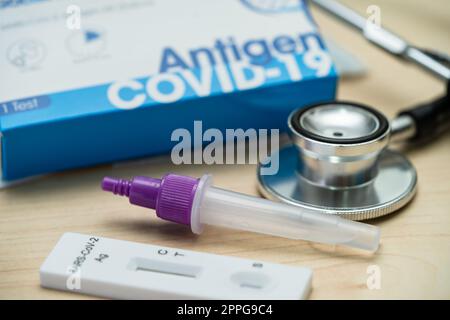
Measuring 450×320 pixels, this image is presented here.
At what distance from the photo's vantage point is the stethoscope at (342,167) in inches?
22.3

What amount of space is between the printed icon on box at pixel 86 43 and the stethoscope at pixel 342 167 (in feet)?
0.67

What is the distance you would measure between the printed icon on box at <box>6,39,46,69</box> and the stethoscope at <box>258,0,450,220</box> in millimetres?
241

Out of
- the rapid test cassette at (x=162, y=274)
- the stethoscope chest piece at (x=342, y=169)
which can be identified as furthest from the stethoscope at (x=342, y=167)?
the rapid test cassette at (x=162, y=274)

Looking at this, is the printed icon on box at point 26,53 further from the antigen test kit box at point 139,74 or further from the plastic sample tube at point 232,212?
the plastic sample tube at point 232,212

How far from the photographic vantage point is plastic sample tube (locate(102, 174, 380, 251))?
525 mm

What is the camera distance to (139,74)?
25.7 inches

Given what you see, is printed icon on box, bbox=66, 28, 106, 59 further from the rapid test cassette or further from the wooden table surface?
the rapid test cassette

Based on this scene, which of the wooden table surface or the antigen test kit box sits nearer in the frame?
the wooden table surface

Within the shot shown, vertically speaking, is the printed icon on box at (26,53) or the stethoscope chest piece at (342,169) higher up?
the printed icon on box at (26,53)

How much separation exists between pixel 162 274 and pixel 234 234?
89mm

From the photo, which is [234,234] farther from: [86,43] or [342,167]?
[86,43]

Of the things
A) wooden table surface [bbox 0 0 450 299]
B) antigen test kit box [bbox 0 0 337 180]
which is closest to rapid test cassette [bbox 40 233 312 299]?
wooden table surface [bbox 0 0 450 299]
